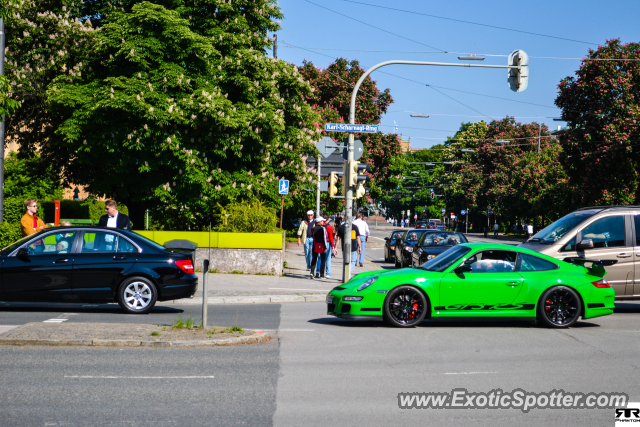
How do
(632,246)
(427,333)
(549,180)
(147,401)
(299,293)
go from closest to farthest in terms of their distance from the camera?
(147,401) < (427,333) < (632,246) < (299,293) < (549,180)

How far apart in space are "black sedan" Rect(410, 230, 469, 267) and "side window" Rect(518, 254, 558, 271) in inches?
398

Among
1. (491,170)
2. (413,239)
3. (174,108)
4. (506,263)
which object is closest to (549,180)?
(491,170)

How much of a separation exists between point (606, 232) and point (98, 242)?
9.54 meters

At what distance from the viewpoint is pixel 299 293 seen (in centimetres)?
1605

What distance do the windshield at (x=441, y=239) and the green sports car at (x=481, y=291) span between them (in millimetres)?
11275

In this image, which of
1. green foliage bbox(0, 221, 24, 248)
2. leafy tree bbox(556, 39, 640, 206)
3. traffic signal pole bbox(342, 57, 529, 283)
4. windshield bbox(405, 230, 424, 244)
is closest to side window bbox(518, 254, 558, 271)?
traffic signal pole bbox(342, 57, 529, 283)

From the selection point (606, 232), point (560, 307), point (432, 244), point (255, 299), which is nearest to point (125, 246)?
point (255, 299)

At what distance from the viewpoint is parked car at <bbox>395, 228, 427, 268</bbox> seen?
79.8 feet

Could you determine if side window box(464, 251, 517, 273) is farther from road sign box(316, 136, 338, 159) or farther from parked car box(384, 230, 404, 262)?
parked car box(384, 230, 404, 262)

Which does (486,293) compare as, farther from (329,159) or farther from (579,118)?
(579,118)

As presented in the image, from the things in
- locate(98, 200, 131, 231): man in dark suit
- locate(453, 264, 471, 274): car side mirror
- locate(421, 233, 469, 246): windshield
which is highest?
locate(98, 200, 131, 231): man in dark suit

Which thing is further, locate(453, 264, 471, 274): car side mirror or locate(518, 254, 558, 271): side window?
locate(518, 254, 558, 271): side window

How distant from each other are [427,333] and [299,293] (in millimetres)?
6094

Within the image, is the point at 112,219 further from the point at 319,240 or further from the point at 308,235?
the point at 308,235
